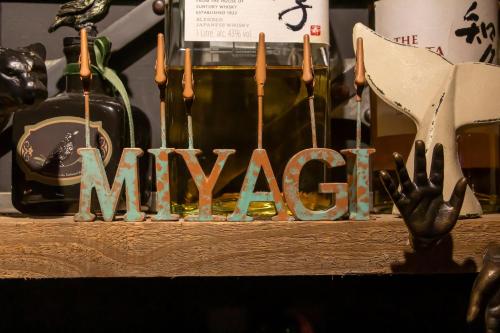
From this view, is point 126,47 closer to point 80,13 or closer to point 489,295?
point 80,13

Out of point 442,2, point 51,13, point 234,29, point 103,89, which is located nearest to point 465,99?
point 442,2

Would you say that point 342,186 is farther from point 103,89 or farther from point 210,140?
point 103,89

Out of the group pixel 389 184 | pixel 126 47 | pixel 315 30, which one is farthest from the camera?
pixel 126 47

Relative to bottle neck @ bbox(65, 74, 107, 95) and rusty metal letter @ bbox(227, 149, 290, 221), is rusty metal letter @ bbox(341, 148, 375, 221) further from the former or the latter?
bottle neck @ bbox(65, 74, 107, 95)

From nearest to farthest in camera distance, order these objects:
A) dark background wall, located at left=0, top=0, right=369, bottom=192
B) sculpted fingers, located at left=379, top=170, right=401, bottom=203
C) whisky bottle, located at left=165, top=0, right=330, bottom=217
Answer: sculpted fingers, located at left=379, top=170, right=401, bottom=203, whisky bottle, located at left=165, top=0, right=330, bottom=217, dark background wall, located at left=0, top=0, right=369, bottom=192

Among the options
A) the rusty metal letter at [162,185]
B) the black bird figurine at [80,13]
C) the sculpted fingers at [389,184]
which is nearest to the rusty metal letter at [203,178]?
the rusty metal letter at [162,185]

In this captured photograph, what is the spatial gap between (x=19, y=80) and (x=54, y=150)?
10 centimetres

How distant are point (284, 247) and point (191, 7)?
21 centimetres

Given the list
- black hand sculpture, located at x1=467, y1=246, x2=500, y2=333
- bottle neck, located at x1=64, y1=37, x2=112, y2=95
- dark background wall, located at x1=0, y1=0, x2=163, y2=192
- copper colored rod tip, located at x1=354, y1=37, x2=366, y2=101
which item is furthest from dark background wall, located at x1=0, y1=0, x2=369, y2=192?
black hand sculpture, located at x1=467, y1=246, x2=500, y2=333

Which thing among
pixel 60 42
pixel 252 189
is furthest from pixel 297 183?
pixel 60 42

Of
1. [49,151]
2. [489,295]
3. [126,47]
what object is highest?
[126,47]

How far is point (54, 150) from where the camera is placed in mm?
568

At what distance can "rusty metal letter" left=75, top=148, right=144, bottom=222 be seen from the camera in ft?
1.55

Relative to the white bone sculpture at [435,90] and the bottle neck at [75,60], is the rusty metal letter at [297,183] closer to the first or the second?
the white bone sculpture at [435,90]
